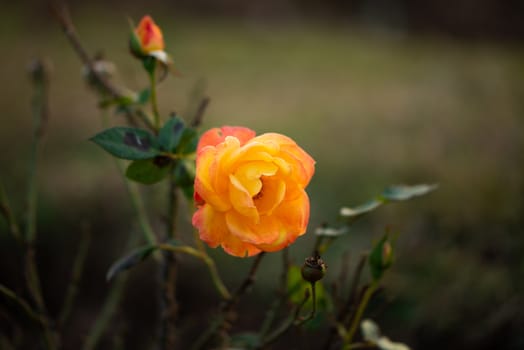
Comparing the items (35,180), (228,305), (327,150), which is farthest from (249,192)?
(327,150)

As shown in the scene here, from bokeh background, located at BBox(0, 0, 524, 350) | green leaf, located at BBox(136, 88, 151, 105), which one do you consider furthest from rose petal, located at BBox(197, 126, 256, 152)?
bokeh background, located at BBox(0, 0, 524, 350)

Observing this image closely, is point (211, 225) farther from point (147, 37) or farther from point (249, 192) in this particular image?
point (147, 37)

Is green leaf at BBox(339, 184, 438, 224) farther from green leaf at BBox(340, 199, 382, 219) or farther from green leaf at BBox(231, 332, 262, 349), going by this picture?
green leaf at BBox(231, 332, 262, 349)

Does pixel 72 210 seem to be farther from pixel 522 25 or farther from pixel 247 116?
pixel 522 25

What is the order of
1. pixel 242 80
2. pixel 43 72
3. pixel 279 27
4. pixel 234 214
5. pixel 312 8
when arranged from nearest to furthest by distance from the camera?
pixel 234 214 → pixel 43 72 → pixel 242 80 → pixel 279 27 → pixel 312 8

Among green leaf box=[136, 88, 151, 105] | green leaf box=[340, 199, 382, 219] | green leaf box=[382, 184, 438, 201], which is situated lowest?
green leaf box=[340, 199, 382, 219]

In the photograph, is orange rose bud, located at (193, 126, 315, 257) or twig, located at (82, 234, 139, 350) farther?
twig, located at (82, 234, 139, 350)

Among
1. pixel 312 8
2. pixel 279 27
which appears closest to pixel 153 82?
pixel 279 27
